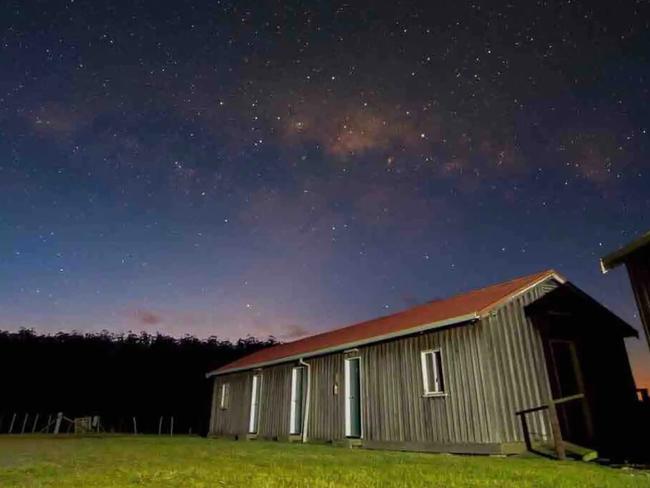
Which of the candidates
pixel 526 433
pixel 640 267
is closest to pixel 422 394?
pixel 526 433

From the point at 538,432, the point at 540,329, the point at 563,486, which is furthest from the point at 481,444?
the point at 563,486

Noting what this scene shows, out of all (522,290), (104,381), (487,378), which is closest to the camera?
(487,378)

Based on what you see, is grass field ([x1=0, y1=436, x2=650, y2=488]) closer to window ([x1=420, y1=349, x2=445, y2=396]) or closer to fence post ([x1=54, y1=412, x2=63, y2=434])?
window ([x1=420, y1=349, x2=445, y2=396])

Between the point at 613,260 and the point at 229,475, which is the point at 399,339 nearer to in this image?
the point at 613,260

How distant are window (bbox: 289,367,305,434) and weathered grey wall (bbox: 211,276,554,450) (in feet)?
6.71

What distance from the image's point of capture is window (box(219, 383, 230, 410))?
2511 centimetres

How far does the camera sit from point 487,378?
12.1m

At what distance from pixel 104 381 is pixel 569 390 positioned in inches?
1441

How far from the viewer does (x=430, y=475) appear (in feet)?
22.9

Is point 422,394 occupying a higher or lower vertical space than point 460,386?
lower

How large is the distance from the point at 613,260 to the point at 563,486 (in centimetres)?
641

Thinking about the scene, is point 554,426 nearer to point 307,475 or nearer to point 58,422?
point 307,475

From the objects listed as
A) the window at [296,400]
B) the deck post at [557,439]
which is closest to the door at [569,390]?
the deck post at [557,439]

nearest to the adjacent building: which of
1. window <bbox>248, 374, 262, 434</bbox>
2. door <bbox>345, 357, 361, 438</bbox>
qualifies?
door <bbox>345, 357, 361, 438</bbox>
